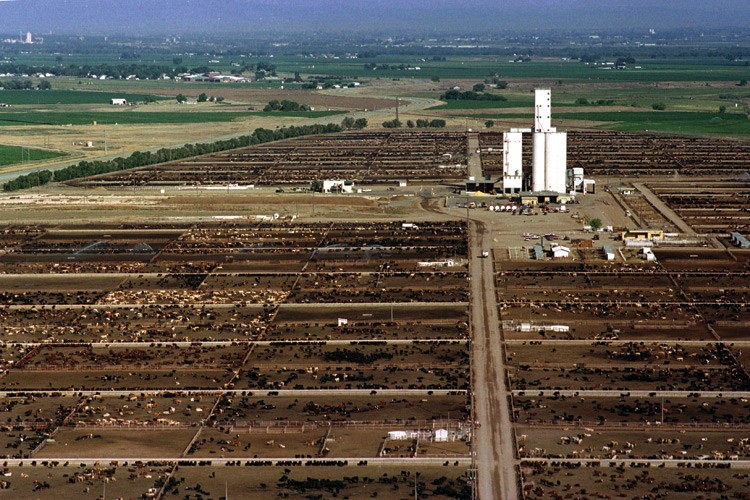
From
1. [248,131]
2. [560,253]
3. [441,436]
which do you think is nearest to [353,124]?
[248,131]

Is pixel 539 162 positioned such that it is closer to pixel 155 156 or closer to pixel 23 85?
pixel 155 156

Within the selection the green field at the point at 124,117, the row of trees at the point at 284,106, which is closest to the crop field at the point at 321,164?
the green field at the point at 124,117

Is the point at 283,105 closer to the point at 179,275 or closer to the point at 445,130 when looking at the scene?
the point at 445,130

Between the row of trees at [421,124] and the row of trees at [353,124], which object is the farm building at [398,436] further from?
the row of trees at [353,124]

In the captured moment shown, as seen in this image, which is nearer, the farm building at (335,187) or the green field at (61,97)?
the farm building at (335,187)

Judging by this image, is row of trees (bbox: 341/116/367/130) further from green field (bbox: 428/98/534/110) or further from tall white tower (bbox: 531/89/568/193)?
tall white tower (bbox: 531/89/568/193)

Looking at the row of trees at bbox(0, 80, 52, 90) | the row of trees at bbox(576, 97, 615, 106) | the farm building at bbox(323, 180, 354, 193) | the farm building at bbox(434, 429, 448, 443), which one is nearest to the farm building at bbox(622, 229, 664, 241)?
the farm building at bbox(323, 180, 354, 193)
